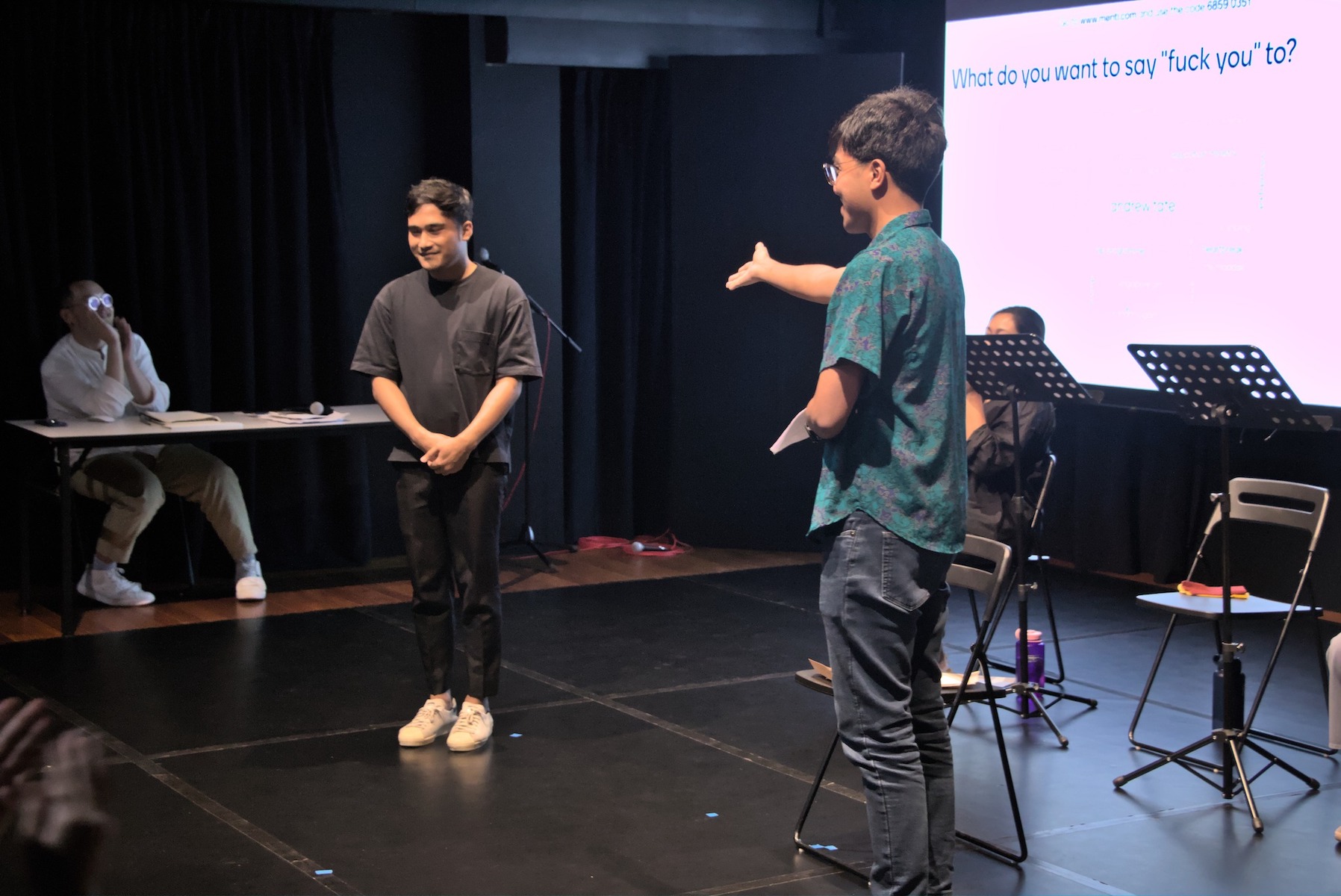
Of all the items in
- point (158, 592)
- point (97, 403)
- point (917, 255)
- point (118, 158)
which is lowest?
point (158, 592)

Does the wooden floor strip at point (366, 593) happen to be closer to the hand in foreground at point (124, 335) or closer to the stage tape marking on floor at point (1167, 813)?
the hand in foreground at point (124, 335)

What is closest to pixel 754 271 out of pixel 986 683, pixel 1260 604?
pixel 986 683

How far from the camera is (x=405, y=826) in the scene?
3.26 m

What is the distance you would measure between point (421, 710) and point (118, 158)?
319cm

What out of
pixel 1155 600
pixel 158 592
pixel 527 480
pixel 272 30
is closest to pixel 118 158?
pixel 272 30

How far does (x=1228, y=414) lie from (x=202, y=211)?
171 inches

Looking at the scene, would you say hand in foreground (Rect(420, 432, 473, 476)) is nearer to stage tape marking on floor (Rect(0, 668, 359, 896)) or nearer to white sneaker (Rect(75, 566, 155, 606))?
stage tape marking on floor (Rect(0, 668, 359, 896))

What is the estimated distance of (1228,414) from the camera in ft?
11.3

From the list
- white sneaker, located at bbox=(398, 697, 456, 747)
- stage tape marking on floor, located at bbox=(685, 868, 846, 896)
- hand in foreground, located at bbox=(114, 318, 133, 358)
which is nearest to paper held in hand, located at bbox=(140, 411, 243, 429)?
hand in foreground, located at bbox=(114, 318, 133, 358)

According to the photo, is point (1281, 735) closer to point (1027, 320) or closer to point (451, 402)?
point (1027, 320)

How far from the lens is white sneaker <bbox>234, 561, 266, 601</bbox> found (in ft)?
18.8

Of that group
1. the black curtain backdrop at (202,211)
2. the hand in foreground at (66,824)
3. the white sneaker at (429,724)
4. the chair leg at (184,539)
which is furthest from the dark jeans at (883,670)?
the black curtain backdrop at (202,211)

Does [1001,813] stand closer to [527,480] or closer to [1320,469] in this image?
[1320,469]

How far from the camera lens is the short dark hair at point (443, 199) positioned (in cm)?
372
